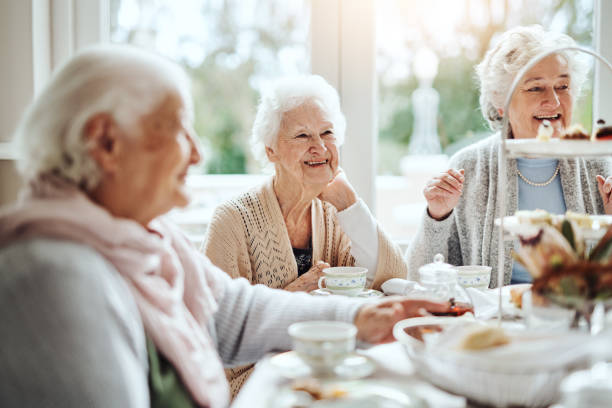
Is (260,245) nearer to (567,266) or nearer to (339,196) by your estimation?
(339,196)

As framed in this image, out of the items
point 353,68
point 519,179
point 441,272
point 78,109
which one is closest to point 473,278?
point 441,272

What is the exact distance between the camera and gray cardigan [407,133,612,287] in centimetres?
216

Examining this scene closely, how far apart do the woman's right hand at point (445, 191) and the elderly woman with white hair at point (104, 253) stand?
3.79 feet

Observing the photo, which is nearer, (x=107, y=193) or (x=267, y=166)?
(x=107, y=193)

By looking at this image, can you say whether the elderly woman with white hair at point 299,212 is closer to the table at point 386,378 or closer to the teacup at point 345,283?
the teacup at point 345,283

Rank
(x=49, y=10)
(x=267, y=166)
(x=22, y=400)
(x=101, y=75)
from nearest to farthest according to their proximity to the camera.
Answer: (x=22, y=400), (x=101, y=75), (x=267, y=166), (x=49, y=10)

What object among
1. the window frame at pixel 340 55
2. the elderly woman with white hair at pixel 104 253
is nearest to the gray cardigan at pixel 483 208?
the window frame at pixel 340 55

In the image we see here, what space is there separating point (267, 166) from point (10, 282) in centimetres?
145

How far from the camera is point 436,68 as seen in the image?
2748mm

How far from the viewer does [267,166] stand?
226cm

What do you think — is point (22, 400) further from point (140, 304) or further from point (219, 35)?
point (219, 35)

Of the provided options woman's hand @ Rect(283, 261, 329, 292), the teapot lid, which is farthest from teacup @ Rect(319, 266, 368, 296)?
the teapot lid

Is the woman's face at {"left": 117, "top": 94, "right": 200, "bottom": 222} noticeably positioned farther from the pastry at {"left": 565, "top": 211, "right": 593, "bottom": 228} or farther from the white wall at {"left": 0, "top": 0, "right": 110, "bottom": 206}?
the white wall at {"left": 0, "top": 0, "right": 110, "bottom": 206}

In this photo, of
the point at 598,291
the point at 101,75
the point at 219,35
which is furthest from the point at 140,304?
the point at 219,35
